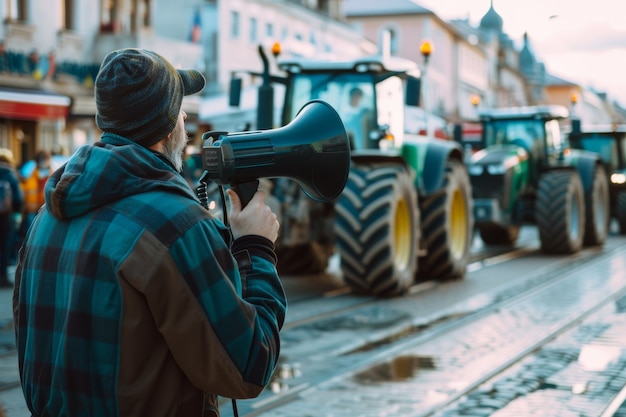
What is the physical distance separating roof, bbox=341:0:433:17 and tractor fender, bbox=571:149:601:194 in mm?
50826

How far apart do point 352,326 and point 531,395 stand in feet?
10.2

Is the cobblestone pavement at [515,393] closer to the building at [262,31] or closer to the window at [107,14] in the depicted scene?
the window at [107,14]

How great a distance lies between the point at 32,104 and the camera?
79.7 ft

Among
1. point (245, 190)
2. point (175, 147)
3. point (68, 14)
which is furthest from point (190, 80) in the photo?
point (68, 14)

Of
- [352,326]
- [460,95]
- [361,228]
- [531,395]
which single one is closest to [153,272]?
[531,395]

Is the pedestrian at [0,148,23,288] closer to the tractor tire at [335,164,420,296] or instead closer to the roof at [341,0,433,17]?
the tractor tire at [335,164,420,296]

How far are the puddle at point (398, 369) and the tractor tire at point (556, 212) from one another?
31.4 feet

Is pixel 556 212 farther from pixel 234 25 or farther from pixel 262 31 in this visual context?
pixel 262 31

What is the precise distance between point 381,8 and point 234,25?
108ft

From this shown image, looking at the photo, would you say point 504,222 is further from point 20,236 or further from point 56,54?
point 56,54

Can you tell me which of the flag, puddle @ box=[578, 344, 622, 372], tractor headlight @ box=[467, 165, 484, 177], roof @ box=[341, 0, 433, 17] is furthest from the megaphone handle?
roof @ box=[341, 0, 433, 17]

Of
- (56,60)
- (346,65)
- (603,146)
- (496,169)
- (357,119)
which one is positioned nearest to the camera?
(346,65)

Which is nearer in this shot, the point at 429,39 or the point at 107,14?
the point at 107,14

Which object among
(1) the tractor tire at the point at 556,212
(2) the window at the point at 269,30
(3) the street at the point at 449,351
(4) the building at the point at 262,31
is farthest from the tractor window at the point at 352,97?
(2) the window at the point at 269,30
